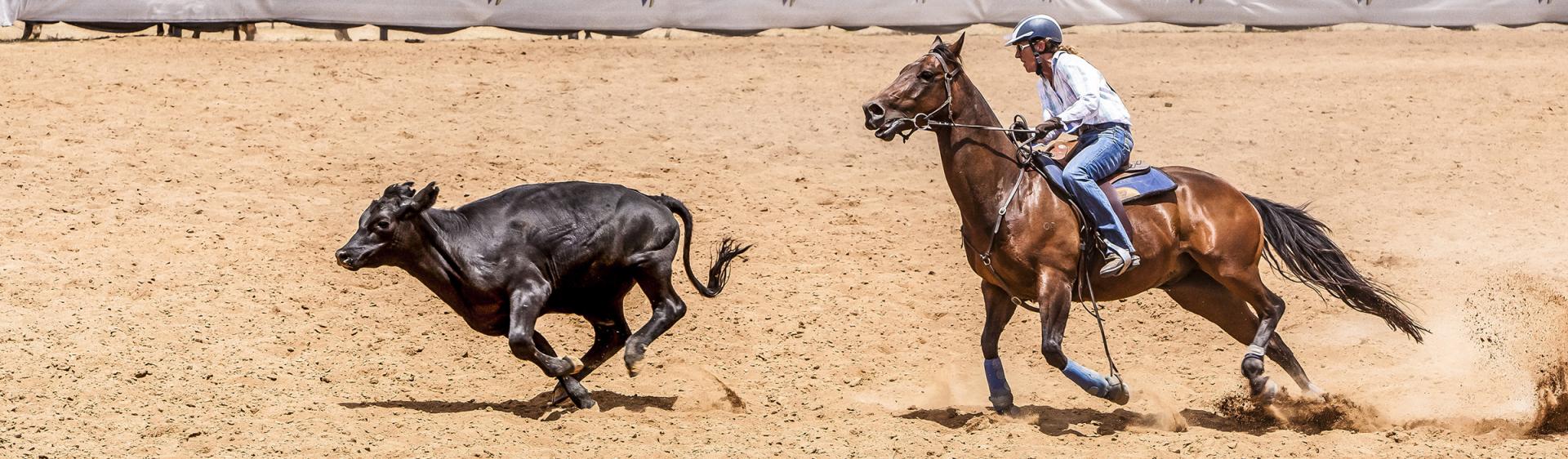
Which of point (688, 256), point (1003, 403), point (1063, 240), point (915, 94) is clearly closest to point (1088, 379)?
point (1003, 403)

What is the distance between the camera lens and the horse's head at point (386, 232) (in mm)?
8328

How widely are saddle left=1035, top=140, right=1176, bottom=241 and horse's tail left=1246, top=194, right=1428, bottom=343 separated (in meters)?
0.77

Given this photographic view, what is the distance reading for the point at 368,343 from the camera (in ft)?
33.0

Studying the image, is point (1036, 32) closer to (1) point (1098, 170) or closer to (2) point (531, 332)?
(1) point (1098, 170)

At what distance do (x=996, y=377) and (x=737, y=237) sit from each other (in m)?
4.05

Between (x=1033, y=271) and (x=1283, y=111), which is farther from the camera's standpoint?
(x=1283, y=111)

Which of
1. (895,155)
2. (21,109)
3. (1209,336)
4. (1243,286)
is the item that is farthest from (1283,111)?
(21,109)

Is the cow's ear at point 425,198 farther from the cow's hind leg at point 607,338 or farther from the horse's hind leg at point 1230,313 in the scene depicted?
the horse's hind leg at point 1230,313

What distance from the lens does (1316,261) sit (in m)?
9.13

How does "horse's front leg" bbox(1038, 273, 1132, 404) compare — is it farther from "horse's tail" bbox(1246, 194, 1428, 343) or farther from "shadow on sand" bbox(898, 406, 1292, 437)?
"horse's tail" bbox(1246, 194, 1428, 343)

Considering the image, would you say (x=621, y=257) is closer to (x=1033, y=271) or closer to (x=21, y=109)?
(x=1033, y=271)

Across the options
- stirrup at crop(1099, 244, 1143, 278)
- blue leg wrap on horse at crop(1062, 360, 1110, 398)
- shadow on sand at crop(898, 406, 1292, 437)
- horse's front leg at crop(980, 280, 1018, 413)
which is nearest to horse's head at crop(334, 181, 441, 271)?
shadow on sand at crop(898, 406, 1292, 437)

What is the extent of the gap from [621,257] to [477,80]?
7.86 meters

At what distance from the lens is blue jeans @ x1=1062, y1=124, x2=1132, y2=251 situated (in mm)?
8281
